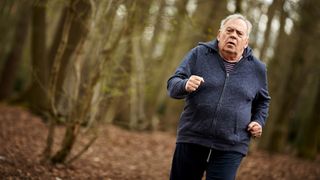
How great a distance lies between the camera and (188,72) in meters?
4.48

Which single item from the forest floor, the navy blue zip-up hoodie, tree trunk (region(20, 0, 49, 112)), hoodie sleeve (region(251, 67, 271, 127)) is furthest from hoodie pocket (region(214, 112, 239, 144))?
tree trunk (region(20, 0, 49, 112))

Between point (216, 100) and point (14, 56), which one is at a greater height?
point (216, 100)

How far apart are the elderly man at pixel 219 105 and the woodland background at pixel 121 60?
8.99 feet

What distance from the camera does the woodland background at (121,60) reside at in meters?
7.33

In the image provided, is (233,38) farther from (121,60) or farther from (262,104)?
(121,60)

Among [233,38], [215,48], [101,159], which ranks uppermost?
[233,38]

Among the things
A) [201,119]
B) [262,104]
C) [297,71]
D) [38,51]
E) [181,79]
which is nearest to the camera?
[181,79]

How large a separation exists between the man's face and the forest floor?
126 inches

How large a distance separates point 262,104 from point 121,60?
26.7 feet

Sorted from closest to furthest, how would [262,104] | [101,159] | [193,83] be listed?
1. [193,83]
2. [262,104]
3. [101,159]

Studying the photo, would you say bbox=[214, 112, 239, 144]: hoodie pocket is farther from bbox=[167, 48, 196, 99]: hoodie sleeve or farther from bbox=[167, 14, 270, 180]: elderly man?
bbox=[167, 48, 196, 99]: hoodie sleeve

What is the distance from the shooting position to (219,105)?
4.38 m

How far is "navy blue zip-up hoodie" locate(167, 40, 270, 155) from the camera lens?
4387 mm

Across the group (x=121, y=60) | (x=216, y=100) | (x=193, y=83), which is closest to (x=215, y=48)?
(x=216, y=100)
